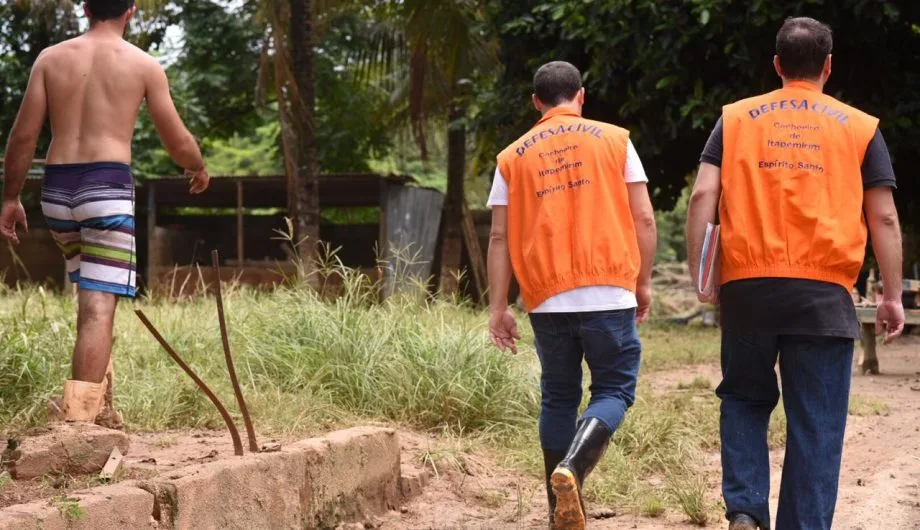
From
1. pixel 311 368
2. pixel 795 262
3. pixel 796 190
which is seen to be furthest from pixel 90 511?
pixel 311 368

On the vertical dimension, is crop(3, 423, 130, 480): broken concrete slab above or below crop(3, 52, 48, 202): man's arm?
below

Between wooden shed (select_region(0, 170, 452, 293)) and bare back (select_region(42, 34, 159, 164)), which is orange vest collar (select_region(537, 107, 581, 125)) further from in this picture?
wooden shed (select_region(0, 170, 452, 293))

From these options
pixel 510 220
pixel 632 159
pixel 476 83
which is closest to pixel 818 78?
pixel 632 159

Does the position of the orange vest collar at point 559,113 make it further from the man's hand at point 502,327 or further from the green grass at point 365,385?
the green grass at point 365,385

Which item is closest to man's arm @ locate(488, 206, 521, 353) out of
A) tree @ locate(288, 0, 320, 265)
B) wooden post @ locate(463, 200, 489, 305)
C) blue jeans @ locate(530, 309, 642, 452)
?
blue jeans @ locate(530, 309, 642, 452)

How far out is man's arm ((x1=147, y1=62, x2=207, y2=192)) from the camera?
4684 millimetres

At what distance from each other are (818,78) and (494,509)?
2.52 metres

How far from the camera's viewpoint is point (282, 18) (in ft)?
47.1

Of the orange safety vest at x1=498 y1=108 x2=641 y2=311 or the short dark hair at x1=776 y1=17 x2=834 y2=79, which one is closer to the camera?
the short dark hair at x1=776 y1=17 x2=834 y2=79

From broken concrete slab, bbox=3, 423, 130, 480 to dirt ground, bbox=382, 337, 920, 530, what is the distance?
1.40m

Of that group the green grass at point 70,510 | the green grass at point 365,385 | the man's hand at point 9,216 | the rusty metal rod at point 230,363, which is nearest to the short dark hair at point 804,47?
the green grass at point 365,385

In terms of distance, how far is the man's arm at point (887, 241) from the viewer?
398 centimetres

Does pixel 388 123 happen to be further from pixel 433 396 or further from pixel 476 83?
pixel 433 396

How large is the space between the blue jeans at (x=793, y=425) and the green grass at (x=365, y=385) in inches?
44.0
